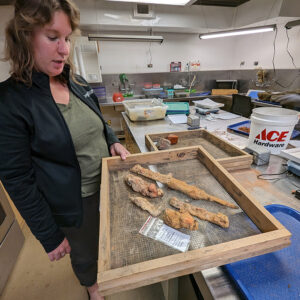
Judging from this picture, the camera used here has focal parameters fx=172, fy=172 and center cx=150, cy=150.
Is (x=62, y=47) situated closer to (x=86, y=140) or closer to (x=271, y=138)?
(x=86, y=140)

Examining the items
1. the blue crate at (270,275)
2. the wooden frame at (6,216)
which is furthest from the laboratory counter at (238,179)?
the wooden frame at (6,216)

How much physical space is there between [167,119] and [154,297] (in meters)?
1.68

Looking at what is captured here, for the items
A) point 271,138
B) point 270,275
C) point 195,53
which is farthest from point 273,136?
point 195,53

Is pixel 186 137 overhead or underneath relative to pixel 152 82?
underneath

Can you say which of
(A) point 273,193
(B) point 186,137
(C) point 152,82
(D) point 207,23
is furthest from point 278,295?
(D) point 207,23

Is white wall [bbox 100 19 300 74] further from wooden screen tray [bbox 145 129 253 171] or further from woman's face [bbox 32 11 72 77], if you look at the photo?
woman's face [bbox 32 11 72 77]

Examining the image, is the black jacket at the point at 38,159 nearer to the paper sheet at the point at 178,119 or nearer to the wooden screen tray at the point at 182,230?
the wooden screen tray at the point at 182,230

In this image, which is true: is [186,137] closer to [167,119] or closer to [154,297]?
[167,119]

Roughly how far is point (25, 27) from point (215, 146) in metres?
1.22

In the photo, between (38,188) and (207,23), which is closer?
(38,188)

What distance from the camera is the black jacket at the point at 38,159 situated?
65cm

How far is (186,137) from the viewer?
1.47 m

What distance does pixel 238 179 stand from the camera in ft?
3.17

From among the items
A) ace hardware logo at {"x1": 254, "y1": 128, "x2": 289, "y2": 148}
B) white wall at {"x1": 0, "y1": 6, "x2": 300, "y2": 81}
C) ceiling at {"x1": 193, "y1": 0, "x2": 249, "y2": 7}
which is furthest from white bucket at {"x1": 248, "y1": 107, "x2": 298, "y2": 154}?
ceiling at {"x1": 193, "y1": 0, "x2": 249, "y2": 7}
